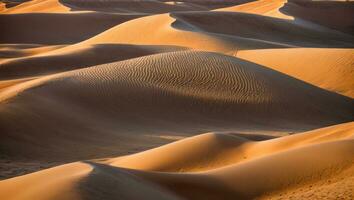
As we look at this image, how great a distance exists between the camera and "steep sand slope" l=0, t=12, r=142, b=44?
43969 mm

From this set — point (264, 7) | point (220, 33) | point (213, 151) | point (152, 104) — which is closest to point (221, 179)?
point (213, 151)

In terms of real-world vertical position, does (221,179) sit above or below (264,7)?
above

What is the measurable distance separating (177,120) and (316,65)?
9.76 m

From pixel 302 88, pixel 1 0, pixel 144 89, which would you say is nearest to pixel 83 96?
pixel 144 89

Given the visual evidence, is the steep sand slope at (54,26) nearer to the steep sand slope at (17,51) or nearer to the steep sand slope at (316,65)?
the steep sand slope at (17,51)

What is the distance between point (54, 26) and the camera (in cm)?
4547

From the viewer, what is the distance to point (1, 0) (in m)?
71.8

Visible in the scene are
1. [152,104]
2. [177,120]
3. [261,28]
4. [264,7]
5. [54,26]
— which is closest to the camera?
[177,120]

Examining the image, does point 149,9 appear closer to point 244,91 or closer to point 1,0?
point 1,0

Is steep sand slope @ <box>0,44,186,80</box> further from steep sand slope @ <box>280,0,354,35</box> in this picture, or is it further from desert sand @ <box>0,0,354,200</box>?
steep sand slope @ <box>280,0,354,35</box>

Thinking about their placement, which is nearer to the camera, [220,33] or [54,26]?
[220,33]

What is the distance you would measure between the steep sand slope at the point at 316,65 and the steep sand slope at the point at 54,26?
67.9ft

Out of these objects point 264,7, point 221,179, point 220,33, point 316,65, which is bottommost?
point 264,7

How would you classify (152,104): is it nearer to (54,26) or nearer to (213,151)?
(213,151)
